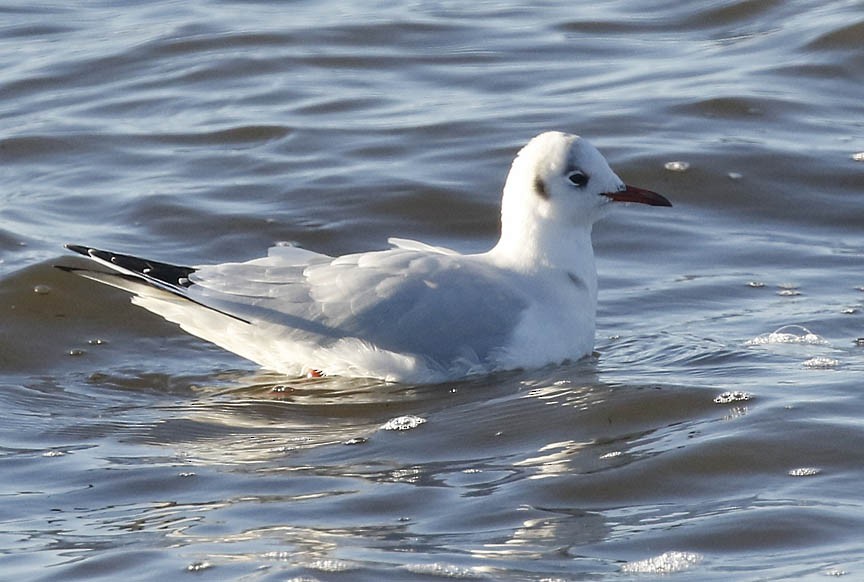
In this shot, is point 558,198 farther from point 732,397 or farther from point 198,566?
point 198,566

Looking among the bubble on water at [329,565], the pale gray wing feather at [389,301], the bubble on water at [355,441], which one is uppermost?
the pale gray wing feather at [389,301]

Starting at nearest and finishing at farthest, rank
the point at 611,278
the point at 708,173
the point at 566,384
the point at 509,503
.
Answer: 1. the point at 509,503
2. the point at 566,384
3. the point at 611,278
4. the point at 708,173

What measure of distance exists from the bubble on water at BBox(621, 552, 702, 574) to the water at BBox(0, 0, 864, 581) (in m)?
0.01

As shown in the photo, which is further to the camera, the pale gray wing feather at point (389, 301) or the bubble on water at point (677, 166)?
the bubble on water at point (677, 166)

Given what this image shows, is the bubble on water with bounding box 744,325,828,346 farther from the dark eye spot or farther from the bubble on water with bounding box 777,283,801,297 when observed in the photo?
the dark eye spot

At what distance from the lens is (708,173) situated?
10148mm

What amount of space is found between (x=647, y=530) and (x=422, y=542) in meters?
0.71

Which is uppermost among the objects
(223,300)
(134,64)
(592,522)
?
(134,64)

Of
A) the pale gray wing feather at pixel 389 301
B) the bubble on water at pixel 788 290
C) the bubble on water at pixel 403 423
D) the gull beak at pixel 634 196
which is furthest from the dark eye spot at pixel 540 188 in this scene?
the bubble on water at pixel 788 290

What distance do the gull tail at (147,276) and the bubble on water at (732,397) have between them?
2067mm

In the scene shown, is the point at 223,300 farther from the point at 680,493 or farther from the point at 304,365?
the point at 680,493

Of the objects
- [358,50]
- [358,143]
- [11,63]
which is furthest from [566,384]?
[11,63]

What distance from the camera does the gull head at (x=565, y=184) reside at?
24.5ft

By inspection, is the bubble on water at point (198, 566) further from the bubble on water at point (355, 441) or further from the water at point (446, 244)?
the bubble on water at point (355, 441)
